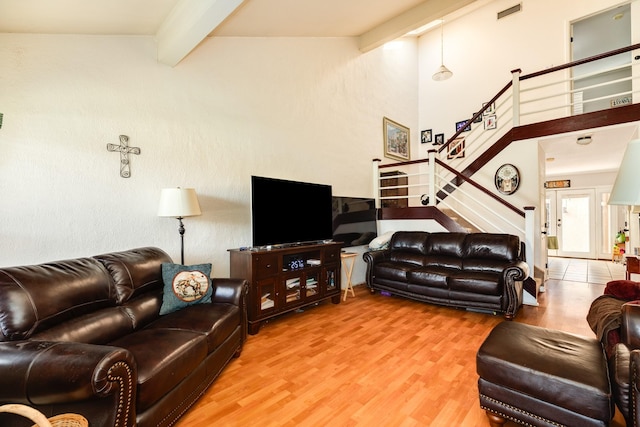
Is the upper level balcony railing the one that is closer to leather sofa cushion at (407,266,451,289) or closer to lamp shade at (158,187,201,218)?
leather sofa cushion at (407,266,451,289)

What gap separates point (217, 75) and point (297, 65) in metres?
1.31

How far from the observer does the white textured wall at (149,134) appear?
225cm

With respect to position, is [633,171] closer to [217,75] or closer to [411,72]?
[217,75]

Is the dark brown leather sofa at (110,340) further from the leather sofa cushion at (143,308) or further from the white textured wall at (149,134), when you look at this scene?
the white textured wall at (149,134)

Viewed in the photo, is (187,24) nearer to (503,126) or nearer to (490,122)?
(503,126)

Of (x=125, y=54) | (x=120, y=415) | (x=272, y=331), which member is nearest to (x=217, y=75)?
(x=125, y=54)

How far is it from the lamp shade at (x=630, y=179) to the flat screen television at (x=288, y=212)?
2.76 meters

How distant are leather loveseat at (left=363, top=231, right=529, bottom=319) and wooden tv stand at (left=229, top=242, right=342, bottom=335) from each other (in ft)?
2.60

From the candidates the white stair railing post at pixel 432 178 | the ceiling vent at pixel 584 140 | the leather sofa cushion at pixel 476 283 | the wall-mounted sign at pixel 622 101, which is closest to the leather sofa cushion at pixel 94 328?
the leather sofa cushion at pixel 476 283

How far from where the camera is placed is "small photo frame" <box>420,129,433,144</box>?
6.97m

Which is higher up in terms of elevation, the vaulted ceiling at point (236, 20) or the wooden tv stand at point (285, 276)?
the vaulted ceiling at point (236, 20)

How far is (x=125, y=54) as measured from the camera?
270cm

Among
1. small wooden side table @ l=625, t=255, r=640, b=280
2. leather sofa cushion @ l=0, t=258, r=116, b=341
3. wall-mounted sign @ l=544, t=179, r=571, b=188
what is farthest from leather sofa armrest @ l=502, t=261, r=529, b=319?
wall-mounted sign @ l=544, t=179, r=571, b=188

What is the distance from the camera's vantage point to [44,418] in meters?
0.93
